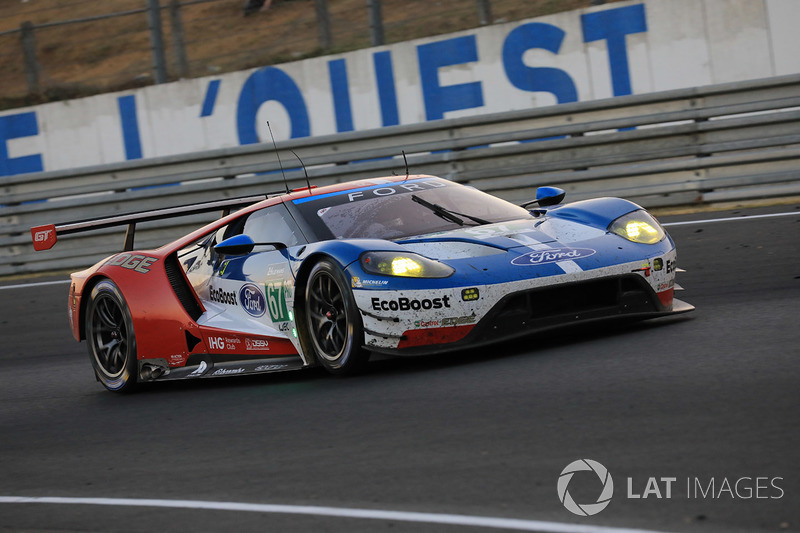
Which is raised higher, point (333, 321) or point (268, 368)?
point (333, 321)

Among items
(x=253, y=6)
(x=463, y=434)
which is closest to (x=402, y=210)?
(x=463, y=434)

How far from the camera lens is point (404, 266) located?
19.4ft

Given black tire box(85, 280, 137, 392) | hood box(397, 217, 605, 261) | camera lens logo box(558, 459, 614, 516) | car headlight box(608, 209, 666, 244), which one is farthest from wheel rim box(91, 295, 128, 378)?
camera lens logo box(558, 459, 614, 516)

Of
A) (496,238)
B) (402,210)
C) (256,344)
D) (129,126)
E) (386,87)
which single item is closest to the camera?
(496,238)

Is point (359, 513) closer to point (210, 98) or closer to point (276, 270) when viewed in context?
point (276, 270)

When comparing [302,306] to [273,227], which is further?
[273,227]

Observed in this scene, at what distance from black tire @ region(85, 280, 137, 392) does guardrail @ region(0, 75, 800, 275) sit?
499 centimetres

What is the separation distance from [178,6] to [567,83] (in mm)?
5354

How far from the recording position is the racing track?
12.0 feet

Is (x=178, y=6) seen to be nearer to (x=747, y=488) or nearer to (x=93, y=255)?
(x=93, y=255)

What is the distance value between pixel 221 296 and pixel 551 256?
2.22 m

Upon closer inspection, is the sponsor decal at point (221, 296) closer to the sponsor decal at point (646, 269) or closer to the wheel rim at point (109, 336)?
the wheel rim at point (109, 336)

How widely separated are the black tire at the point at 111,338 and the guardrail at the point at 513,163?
499 cm

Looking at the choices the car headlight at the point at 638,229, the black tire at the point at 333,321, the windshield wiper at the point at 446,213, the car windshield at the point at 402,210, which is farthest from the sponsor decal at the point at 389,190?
the car headlight at the point at 638,229
